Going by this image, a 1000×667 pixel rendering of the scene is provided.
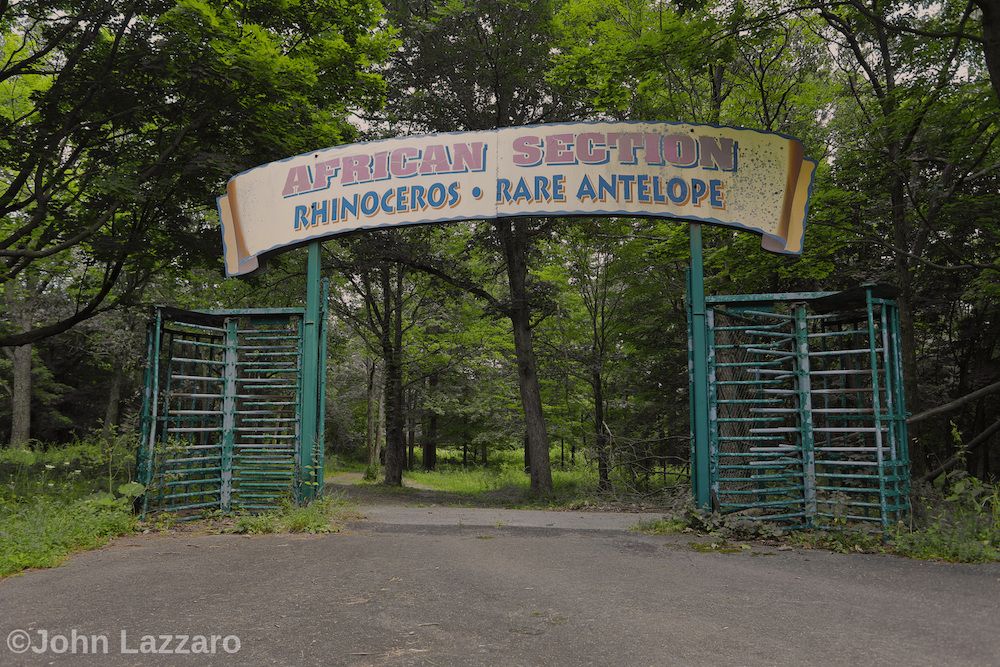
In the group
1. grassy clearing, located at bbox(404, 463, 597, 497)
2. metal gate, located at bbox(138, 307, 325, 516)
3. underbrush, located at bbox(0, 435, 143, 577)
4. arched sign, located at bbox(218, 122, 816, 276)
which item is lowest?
grassy clearing, located at bbox(404, 463, 597, 497)

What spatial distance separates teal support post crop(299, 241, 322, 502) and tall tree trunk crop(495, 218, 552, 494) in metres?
7.02

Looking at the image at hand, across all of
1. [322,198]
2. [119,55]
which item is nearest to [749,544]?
[322,198]

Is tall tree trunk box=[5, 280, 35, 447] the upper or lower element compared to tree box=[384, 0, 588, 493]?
lower

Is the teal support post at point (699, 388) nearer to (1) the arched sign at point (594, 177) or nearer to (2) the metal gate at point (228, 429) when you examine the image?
(1) the arched sign at point (594, 177)

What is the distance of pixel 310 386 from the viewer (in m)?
8.50

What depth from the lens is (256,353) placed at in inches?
326

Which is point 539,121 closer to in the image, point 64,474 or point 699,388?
point 699,388

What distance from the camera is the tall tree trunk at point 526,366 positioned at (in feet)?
49.8

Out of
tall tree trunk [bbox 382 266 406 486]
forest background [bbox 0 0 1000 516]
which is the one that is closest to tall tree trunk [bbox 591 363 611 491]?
forest background [bbox 0 0 1000 516]

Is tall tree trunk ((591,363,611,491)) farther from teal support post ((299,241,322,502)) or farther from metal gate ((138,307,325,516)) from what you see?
metal gate ((138,307,325,516))

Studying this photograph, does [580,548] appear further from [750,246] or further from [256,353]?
[750,246]

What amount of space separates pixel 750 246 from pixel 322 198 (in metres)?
8.10

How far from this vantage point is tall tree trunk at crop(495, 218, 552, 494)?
15.2m

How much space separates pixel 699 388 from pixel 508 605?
4323 mm
